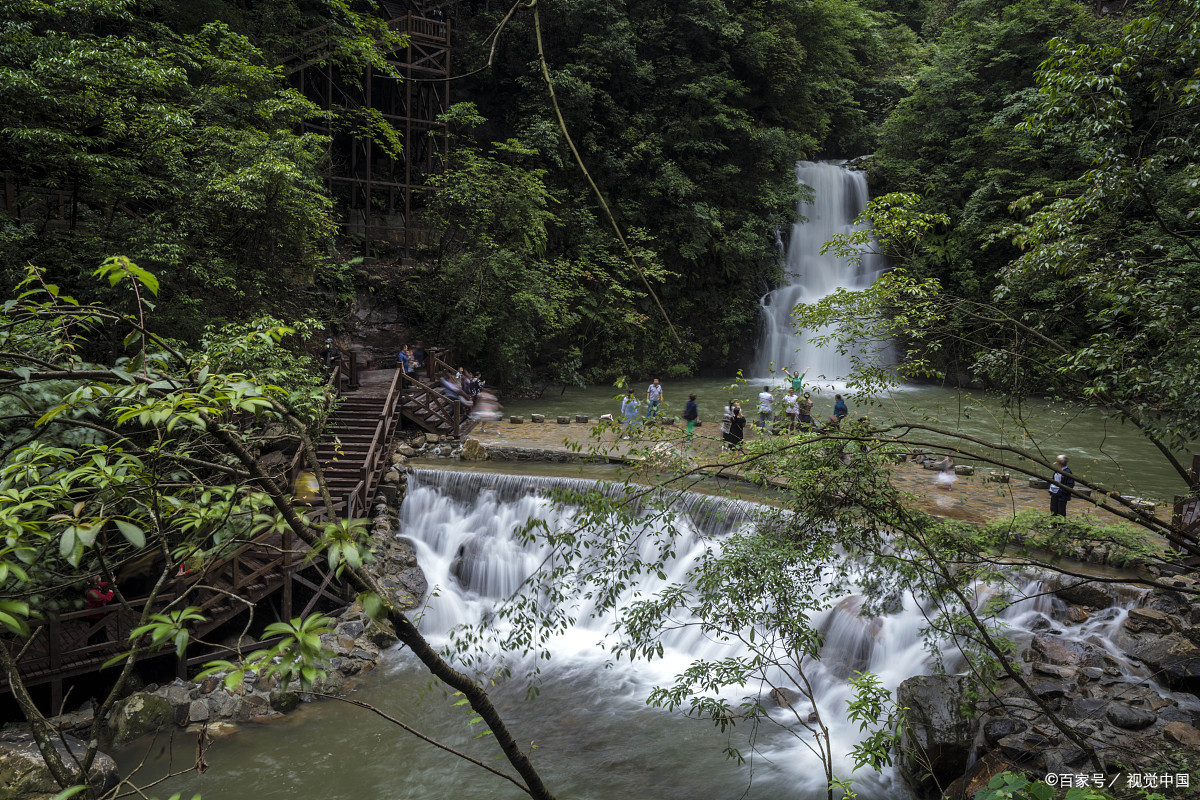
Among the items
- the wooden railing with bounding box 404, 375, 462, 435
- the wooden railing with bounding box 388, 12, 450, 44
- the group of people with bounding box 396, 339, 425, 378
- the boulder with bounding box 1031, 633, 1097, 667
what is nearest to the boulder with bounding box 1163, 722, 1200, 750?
the boulder with bounding box 1031, 633, 1097, 667

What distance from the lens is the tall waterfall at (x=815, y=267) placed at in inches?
985

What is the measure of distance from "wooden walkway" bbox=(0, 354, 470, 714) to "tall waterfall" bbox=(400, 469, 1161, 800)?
139 cm

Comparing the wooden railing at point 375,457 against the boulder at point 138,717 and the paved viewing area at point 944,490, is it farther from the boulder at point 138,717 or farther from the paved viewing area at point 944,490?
the boulder at point 138,717

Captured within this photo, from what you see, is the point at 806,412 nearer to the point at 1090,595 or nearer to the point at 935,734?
the point at 1090,595

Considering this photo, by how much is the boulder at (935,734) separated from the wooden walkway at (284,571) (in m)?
5.88

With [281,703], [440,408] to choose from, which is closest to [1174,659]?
[281,703]

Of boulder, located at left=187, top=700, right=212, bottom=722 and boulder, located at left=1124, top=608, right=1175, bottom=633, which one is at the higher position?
boulder, located at left=1124, top=608, right=1175, bottom=633

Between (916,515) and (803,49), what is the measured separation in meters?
24.2

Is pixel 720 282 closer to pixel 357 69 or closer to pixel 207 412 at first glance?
pixel 357 69

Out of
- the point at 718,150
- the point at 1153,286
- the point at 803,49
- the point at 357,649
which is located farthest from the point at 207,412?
the point at 803,49

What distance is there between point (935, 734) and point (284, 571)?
8.43 metres

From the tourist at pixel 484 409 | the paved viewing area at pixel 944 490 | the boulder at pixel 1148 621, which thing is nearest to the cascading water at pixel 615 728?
the boulder at pixel 1148 621

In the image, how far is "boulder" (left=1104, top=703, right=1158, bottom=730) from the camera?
6039 millimetres

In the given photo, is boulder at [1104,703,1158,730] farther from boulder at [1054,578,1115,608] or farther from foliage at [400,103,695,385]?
foliage at [400,103,695,385]
